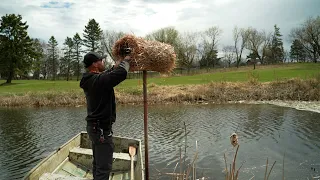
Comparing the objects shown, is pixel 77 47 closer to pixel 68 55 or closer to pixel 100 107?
pixel 68 55

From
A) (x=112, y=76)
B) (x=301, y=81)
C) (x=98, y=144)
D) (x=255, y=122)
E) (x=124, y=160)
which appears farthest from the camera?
(x=301, y=81)

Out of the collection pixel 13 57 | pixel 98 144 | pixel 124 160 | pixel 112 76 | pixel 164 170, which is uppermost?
pixel 13 57

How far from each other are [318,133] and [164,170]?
8265 mm

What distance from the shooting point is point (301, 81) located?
85.6ft

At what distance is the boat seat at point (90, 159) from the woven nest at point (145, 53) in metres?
2.78

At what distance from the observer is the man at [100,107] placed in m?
4.00

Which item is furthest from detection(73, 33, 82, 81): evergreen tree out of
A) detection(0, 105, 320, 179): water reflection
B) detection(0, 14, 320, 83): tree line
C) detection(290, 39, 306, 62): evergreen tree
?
detection(290, 39, 306, 62): evergreen tree

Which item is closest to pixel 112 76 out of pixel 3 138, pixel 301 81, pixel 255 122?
pixel 3 138

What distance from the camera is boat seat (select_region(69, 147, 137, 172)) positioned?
23.1 ft

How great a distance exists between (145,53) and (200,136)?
8.73 m

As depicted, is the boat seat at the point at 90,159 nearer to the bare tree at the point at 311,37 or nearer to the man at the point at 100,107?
the man at the point at 100,107

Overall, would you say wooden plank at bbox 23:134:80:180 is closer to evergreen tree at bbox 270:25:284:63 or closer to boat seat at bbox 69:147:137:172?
boat seat at bbox 69:147:137:172

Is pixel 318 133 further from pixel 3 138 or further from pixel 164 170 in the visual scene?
pixel 3 138

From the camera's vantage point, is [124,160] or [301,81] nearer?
[124,160]
